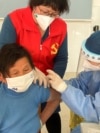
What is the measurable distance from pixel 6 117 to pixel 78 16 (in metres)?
2.23

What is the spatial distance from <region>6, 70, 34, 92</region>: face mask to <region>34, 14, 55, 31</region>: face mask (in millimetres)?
376

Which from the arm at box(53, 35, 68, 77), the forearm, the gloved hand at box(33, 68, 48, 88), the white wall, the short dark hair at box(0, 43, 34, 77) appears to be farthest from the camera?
the white wall

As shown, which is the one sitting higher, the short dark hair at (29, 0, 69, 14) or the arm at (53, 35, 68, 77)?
the short dark hair at (29, 0, 69, 14)

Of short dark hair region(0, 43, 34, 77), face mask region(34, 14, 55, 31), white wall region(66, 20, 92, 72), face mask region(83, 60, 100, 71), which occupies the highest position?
face mask region(34, 14, 55, 31)

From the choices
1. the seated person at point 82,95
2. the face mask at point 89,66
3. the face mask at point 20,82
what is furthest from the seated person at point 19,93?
the face mask at point 89,66

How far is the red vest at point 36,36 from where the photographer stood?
5.28ft

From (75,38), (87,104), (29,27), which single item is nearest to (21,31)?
(29,27)

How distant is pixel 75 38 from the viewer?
3.51 m

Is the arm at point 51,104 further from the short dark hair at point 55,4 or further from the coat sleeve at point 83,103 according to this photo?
the short dark hair at point 55,4

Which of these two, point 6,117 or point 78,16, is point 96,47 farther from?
point 78,16

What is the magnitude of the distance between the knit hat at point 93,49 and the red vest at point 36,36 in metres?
0.33

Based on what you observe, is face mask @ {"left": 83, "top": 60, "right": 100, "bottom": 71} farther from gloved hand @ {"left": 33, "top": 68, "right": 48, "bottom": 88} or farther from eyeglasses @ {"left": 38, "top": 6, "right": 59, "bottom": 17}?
eyeglasses @ {"left": 38, "top": 6, "right": 59, "bottom": 17}

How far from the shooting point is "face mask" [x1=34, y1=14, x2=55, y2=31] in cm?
158

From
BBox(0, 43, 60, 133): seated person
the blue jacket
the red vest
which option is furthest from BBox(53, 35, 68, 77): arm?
the blue jacket
